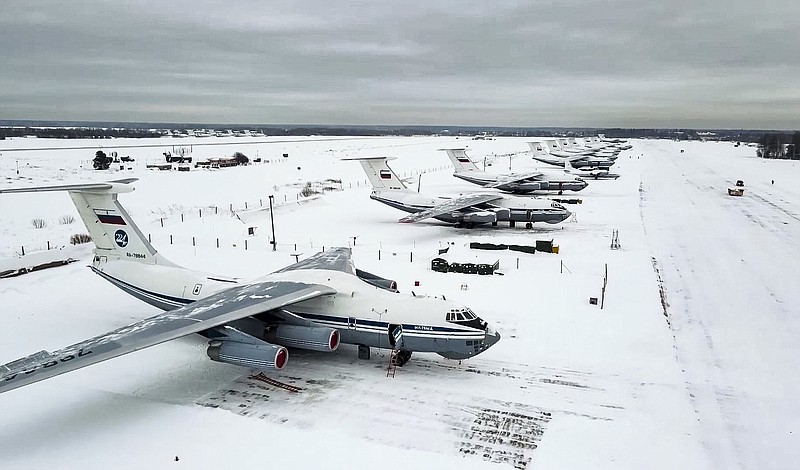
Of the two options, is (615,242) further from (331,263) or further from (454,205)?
(331,263)

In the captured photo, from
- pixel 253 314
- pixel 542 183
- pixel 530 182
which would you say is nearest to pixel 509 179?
pixel 530 182

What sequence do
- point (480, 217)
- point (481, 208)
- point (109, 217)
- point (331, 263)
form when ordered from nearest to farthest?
point (109, 217) → point (331, 263) → point (480, 217) → point (481, 208)

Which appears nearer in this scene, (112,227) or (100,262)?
(112,227)

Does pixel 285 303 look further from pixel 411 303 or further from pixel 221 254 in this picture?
pixel 221 254

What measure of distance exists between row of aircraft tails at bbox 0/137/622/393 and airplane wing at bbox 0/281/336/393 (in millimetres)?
26

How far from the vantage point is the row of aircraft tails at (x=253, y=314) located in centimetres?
Result: 1533

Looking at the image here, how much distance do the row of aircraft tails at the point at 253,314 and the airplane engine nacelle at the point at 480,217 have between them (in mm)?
19765

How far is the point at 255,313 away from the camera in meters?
17.1

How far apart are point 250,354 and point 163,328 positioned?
8.58 ft

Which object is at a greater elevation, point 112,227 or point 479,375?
point 112,227

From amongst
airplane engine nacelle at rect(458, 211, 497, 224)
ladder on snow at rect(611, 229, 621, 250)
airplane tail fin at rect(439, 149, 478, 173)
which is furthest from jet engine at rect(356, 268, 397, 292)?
airplane tail fin at rect(439, 149, 478, 173)

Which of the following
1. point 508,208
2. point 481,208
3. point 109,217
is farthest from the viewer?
point 508,208

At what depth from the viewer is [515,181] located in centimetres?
5878

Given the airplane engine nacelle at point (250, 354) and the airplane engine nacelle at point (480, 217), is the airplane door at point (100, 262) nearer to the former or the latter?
the airplane engine nacelle at point (250, 354)
